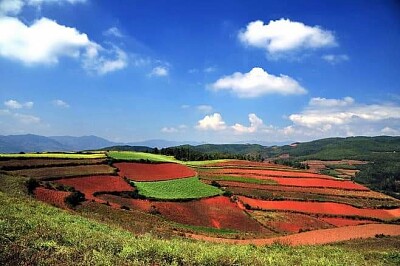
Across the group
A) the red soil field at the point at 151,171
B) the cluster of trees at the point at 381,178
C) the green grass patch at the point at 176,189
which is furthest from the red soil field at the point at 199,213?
the cluster of trees at the point at 381,178

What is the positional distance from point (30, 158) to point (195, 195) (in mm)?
26575

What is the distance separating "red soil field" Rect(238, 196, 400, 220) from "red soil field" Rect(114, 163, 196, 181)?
47.6ft

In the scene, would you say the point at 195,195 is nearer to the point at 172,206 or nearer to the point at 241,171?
the point at 172,206

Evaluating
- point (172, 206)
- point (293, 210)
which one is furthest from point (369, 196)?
point (172, 206)

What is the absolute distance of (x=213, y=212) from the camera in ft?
159

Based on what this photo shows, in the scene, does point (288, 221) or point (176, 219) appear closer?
point (176, 219)

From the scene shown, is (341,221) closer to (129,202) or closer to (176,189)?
(176,189)

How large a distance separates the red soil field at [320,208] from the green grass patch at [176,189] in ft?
18.7

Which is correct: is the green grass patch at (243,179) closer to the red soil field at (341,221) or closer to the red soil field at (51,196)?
the red soil field at (341,221)

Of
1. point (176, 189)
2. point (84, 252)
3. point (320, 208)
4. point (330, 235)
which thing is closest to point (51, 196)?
point (176, 189)

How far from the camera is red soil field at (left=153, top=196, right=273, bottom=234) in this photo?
4416 cm

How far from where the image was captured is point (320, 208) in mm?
56812

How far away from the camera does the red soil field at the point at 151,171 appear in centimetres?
6240

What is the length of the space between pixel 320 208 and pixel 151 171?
28.5 meters
